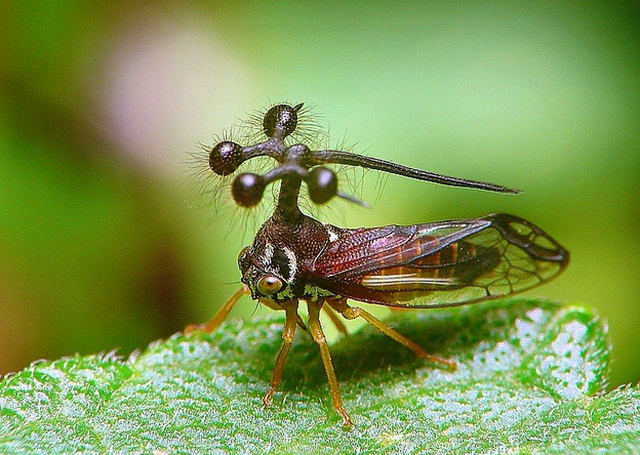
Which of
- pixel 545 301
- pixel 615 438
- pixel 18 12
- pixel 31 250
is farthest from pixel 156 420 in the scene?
pixel 18 12

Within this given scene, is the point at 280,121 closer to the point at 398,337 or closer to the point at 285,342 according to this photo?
the point at 285,342

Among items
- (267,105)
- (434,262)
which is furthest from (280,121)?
(267,105)

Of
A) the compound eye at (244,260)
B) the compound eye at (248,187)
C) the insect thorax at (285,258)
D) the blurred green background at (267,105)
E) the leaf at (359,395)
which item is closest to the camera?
the leaf at (359,395)

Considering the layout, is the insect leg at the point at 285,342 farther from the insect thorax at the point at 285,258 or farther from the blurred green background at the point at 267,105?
the blurred green background at the point at 267,105

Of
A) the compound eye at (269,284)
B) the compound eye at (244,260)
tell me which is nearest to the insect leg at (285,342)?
the compound eye at (269,284)

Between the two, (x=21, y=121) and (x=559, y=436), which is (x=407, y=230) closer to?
(x=559, y=436)

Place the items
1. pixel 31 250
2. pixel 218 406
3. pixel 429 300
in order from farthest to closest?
pixel 31 250
pixel 429 300
pixel 218 406
